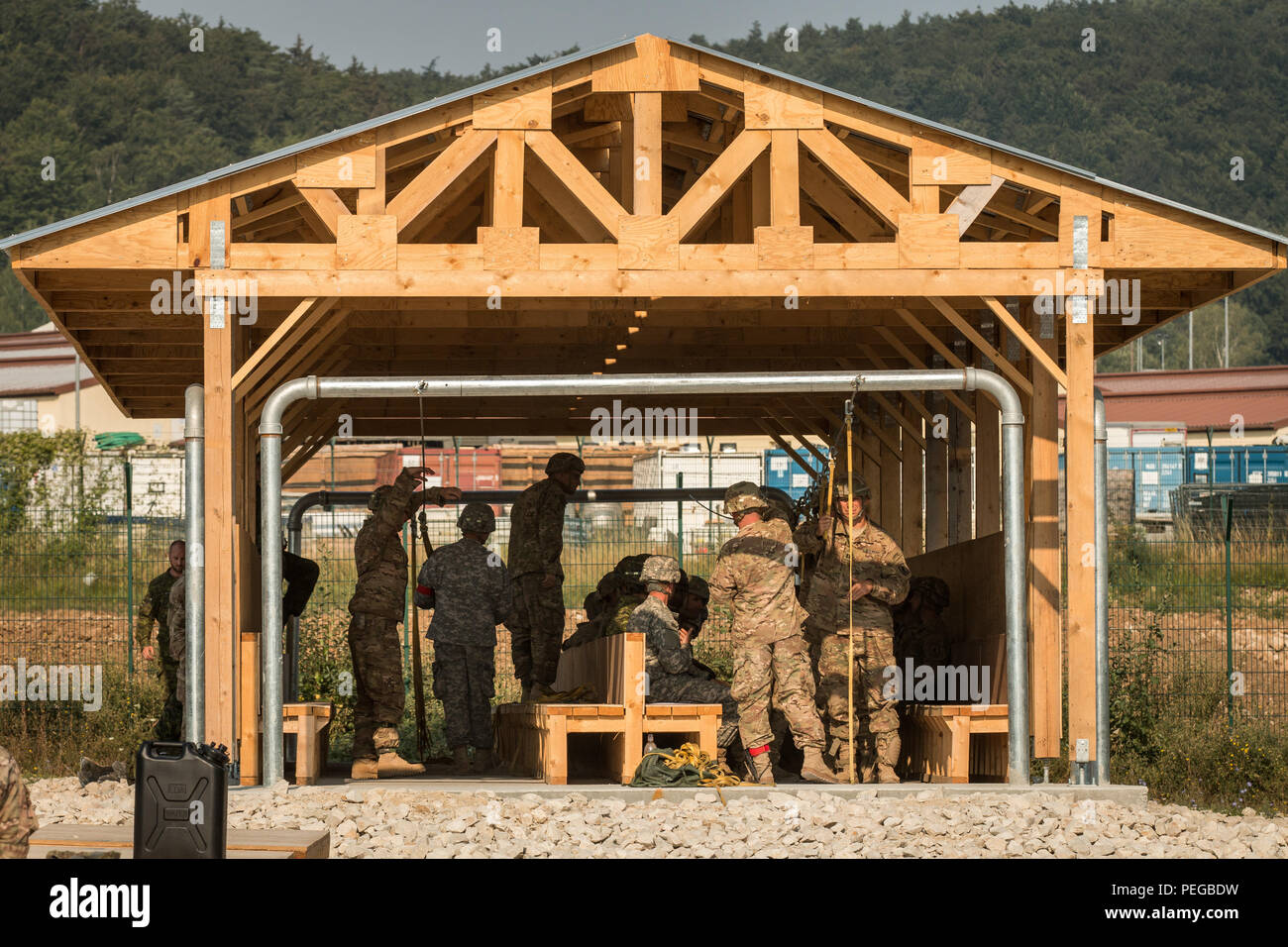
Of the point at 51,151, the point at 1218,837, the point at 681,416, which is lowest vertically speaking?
the point at 1218,837

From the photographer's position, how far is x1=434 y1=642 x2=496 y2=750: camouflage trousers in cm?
1351

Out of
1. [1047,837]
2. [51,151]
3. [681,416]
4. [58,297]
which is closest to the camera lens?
[1047,837]

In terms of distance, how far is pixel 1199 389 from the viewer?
5781cm

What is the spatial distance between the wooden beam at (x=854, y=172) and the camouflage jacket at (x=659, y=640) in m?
3.06

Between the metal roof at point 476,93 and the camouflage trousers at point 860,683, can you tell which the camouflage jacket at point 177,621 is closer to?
the metal roof at point 476,93

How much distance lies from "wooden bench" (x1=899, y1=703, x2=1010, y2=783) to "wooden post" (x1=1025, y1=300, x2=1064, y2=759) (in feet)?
1.00

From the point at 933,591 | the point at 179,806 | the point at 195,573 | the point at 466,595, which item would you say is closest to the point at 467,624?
the point at 466,595

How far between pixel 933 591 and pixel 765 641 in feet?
8.47

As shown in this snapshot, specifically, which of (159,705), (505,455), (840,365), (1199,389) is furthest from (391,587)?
(1199,389)

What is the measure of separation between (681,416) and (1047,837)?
9873mm

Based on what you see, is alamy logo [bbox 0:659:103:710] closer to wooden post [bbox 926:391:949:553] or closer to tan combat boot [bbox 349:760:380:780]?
tan combat boot [bbox 349:760:380:780]

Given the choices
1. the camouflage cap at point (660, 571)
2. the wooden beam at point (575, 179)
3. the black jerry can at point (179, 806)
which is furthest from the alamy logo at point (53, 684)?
the black jerry can at point (179, 806)

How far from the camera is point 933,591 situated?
546 inches
